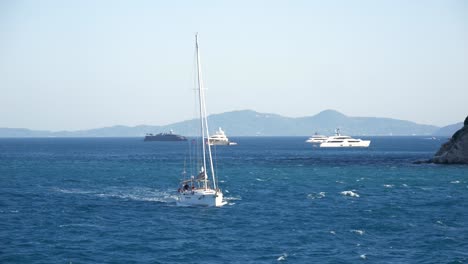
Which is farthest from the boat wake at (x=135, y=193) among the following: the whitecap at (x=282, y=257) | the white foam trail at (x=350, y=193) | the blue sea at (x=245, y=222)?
the whitecap at (x=282, y=257)

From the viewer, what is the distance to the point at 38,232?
5978 centimetres

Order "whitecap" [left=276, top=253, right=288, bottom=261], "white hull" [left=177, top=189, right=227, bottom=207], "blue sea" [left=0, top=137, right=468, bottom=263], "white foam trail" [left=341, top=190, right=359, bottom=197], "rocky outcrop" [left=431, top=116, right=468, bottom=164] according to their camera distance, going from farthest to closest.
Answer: "rocky outcrop" [left=431, top=116, right=468, bottom=164]
"white foam trail" [left=341, top=190, right=359, bottom=197]
"white hull" [left=177, top=189, right=227, bottom=207]
"blue sea" [left=0, top=137, right=468, bottom=263]
"whitecap" [left=276, top=253, right=288, bottom=261]

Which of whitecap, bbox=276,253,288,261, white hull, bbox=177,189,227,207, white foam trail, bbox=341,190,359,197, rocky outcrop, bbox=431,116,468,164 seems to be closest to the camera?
whitecap, bbox=276,253,288,261

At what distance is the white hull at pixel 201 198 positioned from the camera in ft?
250

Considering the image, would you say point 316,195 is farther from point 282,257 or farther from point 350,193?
point 282,257

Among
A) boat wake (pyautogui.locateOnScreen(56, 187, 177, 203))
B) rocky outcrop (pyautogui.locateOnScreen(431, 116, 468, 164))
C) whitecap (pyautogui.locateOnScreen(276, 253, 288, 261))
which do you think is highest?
rocky outcrop (pyautogui.locateOnScreen(431, 116, 468, 164))

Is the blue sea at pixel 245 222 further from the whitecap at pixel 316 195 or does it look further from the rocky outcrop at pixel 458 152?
the rocky outcrop at pixel 458 152

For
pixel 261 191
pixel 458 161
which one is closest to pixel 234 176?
pixel 261 191

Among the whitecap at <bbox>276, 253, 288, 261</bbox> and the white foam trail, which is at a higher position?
the white foam trail

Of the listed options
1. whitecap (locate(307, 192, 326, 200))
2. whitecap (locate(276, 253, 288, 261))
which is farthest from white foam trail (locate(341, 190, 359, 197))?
whitecap (locate(276, 253, 288, 261))

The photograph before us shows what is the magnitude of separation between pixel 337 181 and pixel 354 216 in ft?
127

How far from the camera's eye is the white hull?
76.1 meters

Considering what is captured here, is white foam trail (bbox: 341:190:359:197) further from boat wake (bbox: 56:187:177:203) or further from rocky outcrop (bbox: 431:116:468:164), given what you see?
rocky outcrop (bbox: 431:116:468:164)

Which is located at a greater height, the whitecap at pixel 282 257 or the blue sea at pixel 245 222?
the blue sea at pixel 245 222
